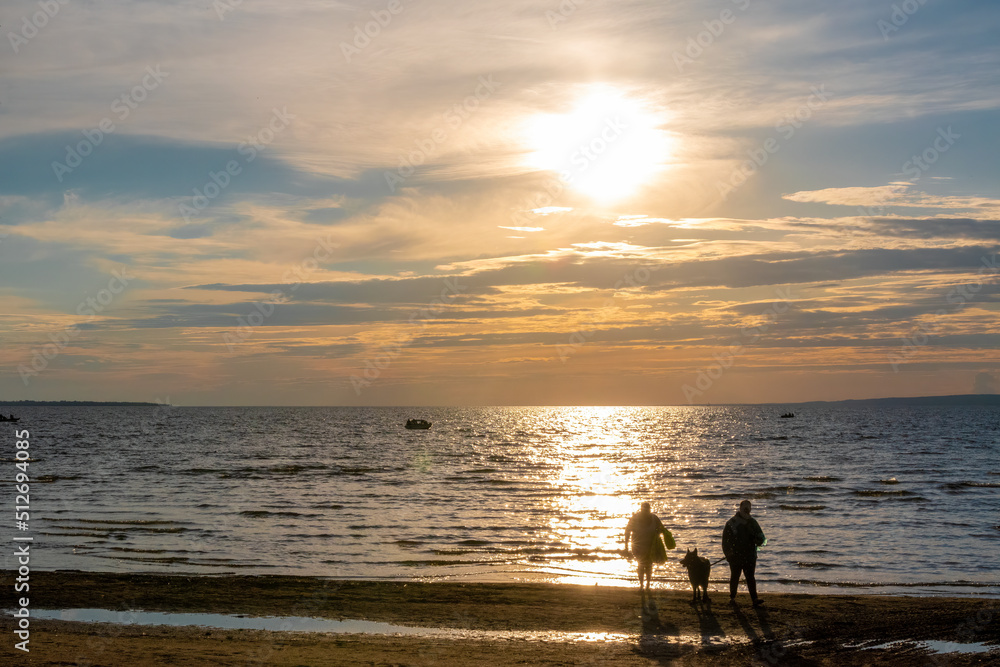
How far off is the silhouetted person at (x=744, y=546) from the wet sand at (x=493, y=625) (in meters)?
0.44

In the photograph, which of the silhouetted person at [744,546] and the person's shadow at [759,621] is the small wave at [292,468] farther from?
the person's shadow at [759,621]

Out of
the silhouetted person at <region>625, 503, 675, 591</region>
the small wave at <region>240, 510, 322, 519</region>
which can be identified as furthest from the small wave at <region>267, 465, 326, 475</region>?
the silhouetted person at <region>625, 503, 675, 591</region>

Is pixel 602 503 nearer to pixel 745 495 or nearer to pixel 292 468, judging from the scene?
pixel 745 495

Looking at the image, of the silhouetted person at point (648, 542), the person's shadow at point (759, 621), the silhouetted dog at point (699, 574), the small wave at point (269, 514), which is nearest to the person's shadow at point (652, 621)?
the silhouetted person at point (648, 542)

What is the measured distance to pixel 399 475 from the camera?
48.4 m

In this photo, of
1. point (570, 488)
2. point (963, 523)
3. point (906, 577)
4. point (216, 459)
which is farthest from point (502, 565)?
point (216, 459)

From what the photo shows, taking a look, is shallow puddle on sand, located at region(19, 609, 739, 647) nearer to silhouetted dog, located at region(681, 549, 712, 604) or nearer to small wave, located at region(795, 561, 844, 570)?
silhouetted dog, located at region(681, 549, 712, 604)

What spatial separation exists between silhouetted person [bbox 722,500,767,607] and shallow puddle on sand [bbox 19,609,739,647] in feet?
8.65

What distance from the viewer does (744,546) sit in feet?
51.8

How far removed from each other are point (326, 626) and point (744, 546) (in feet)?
26.6

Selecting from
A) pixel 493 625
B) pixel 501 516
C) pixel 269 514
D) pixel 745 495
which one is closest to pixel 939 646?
pixel 493 625

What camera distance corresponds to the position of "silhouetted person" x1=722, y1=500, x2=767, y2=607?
15672mm

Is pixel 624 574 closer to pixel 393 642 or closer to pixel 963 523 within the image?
pixel 393 642

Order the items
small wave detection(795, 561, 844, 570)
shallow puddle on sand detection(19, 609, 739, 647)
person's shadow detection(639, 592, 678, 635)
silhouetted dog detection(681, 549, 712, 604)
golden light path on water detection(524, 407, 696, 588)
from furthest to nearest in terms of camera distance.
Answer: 1. small wave detection(795, 561, 844, 570)
2. golden light path on water detection(524, 407, 696, 588)
3. silhouetted dog detection(681, 549, 712, 604)
4. person's shadow detection(639, 592, 678, 635)
5. shallow puddle on sand detection(19, 609, 739, 647)
